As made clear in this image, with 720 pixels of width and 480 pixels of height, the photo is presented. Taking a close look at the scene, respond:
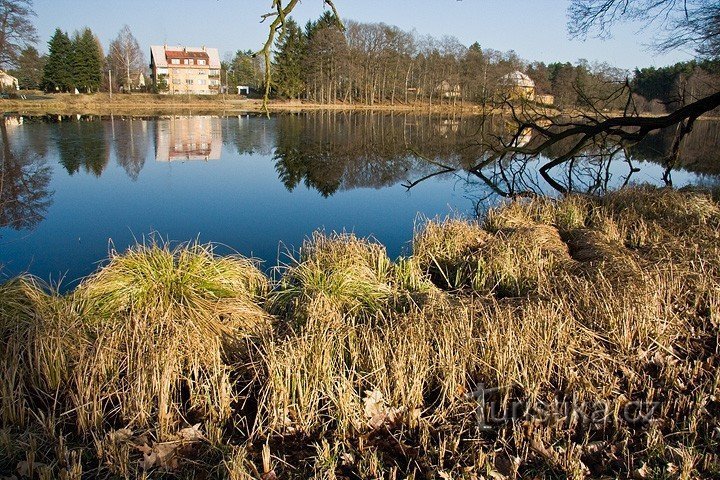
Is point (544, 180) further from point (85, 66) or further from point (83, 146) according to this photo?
point (85, 66)

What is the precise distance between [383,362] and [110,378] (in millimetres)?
1974

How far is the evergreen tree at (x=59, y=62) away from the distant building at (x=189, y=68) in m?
23.3

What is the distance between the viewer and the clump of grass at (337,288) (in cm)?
491

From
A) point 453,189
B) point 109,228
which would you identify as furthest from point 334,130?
point 109,228

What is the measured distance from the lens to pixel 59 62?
58156 mm

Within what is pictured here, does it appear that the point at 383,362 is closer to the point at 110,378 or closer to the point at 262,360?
the point at 262,360

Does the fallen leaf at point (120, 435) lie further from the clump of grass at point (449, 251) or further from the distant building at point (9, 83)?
the distant building at point (9, 83)

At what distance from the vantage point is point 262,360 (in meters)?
3.92

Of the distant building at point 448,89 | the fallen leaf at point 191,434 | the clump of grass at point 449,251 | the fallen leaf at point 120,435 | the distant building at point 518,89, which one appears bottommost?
the fallen leaf at point 191,434

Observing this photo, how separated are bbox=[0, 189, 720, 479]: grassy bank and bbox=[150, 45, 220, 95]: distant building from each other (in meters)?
84.4

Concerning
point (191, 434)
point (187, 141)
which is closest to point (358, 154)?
point (187, 141)

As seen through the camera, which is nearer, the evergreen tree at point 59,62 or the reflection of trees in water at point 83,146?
the reflection of trees in water at point 83,146

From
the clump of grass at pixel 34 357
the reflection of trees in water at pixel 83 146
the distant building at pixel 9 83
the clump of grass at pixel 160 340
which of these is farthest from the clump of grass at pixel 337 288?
the distant building at pixel 9 83

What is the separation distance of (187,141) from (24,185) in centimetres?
1319
